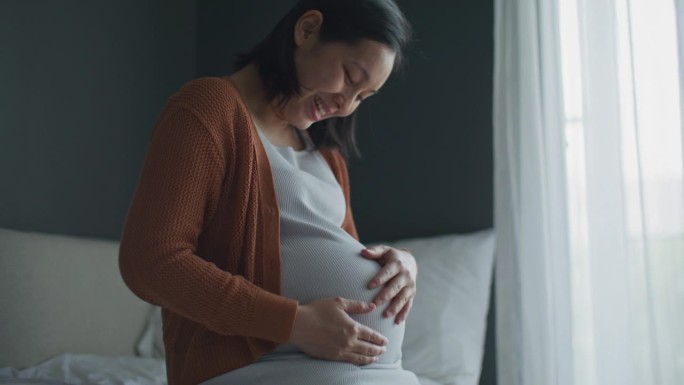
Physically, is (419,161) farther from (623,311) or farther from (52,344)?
(52,344)

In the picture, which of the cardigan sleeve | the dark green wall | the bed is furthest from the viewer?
the dark green wall

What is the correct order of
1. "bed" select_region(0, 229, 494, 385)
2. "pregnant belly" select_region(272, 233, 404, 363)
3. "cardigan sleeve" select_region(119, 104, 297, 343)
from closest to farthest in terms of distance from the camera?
1. "cardigan sleeve" select_region(119, 104, 297, 343)
2. "pregnant belly" select_region(272, 233, 404, 363)
3. "bed" select_region(0, 229, 494, 385)

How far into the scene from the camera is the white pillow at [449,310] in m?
1.95

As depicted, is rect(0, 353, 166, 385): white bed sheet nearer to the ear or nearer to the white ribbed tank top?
the white ribbed tank top

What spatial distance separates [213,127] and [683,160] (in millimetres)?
1062

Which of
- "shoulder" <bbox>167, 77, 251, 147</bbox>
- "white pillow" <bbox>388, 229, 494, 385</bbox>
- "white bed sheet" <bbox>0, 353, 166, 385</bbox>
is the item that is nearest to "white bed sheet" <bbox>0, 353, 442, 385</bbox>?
"white bed sheet" <bbox>0, 353, 166, 385</bbox>

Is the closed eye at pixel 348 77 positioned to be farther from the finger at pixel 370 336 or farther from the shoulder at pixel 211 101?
the finger at pixel 370 336

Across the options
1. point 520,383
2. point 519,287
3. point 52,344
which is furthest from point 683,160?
point 52,344

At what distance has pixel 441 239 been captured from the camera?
216 centimetres

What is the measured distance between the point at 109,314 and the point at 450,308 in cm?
100

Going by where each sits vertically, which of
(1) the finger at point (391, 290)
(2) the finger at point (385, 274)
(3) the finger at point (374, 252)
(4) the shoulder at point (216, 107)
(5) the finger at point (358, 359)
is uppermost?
(4) the shoulder at point (216, 107)

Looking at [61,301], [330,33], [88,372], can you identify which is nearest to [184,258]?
[330,33]

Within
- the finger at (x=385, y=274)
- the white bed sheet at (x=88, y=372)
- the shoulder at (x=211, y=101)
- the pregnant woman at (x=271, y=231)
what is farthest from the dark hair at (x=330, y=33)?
the white bed sheet at (x=88, y=372)

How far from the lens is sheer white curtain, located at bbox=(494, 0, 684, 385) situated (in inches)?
63.4
